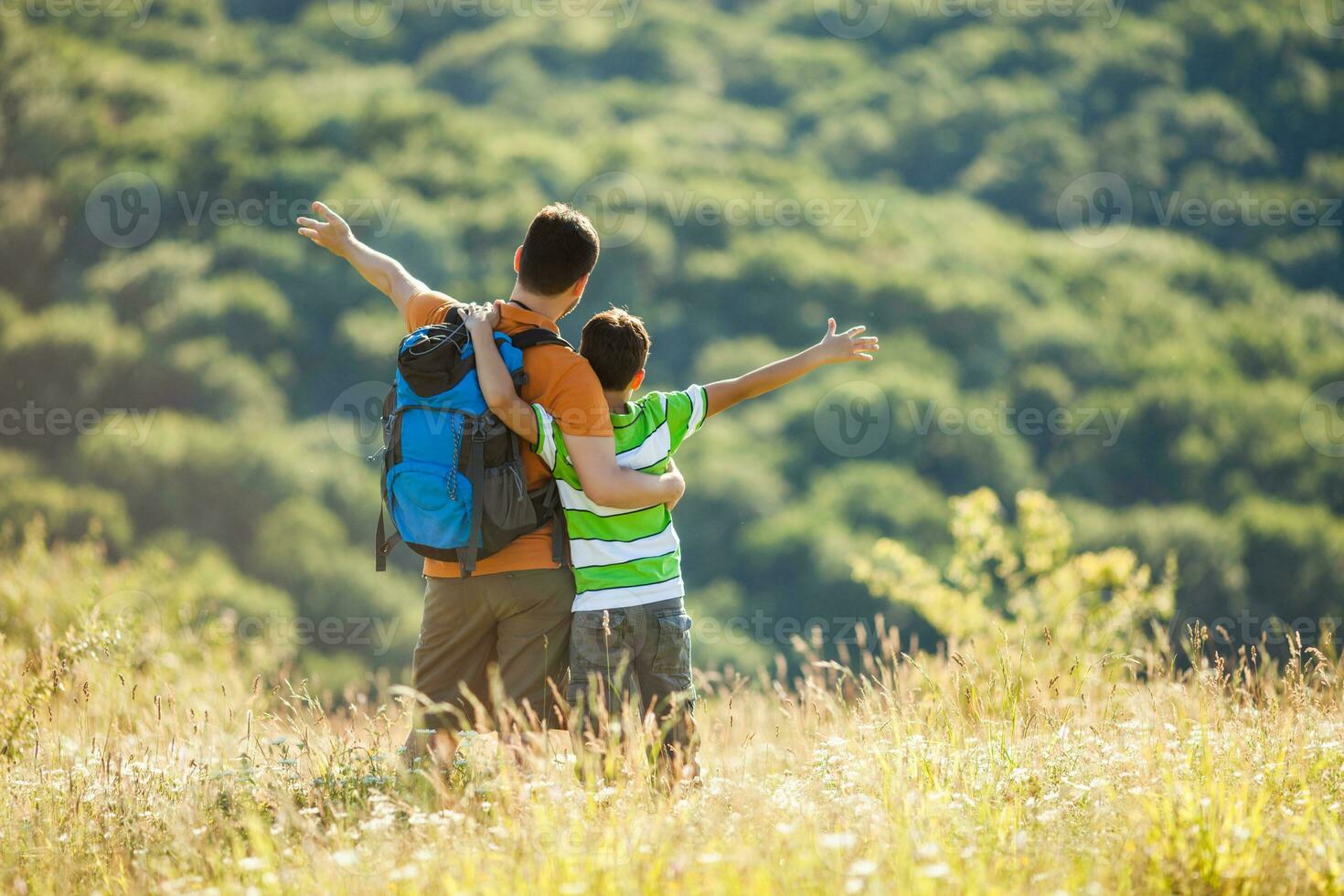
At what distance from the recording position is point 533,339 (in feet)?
11.6

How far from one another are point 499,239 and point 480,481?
37.9 meters

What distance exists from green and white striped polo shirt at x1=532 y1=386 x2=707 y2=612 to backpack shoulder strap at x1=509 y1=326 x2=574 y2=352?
207 millimetres

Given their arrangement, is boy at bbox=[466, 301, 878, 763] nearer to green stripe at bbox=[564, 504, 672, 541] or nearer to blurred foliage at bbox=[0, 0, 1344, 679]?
green stripe at bbox=[564, 504, 672, 541]

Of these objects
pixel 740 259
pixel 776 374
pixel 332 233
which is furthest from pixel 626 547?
pixel 740 259

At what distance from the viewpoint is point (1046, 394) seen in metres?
38.8

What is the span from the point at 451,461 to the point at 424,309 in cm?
68

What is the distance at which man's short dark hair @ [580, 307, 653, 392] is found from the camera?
3.60 meters

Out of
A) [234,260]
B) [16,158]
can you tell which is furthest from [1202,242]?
[16,158]

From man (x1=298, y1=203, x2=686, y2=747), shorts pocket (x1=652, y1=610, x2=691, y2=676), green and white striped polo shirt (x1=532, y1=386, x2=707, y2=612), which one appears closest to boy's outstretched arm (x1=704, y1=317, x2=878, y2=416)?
green and white striped polo shirt (x1=532, y1=386, x2=707, y2=612)

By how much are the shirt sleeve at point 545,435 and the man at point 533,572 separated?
0.11ft

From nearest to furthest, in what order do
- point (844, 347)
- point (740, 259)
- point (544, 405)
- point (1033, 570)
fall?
point (544, 405)
point (844, 347)
point (1033, 570)
point (740, 259)

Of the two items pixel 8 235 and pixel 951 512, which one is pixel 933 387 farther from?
pixel 8 235

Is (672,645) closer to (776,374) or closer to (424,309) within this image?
(776,374)

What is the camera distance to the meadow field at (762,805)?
284 centimetres
